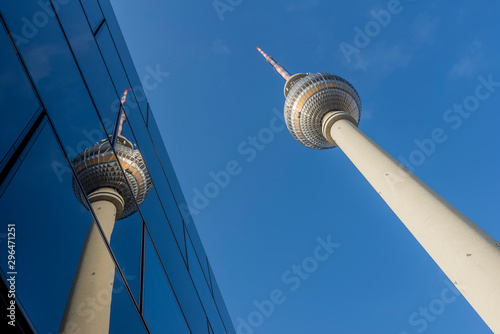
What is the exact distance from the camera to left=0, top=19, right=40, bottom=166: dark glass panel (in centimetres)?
401

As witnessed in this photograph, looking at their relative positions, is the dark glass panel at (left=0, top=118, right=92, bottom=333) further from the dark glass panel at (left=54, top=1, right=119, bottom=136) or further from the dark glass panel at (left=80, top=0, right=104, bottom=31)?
the dark glass panel at (left=80, top=0, right=104, bottom=31)

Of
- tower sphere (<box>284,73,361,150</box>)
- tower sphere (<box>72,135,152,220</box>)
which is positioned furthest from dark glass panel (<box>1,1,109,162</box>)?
tower sphere (<box>284,73,361,150</box>)

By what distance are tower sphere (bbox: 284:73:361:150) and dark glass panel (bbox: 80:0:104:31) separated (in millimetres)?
26010

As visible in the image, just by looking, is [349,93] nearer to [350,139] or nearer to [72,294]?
[350,139]

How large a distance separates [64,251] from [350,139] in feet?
76.2

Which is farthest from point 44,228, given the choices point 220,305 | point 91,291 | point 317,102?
point 317,102

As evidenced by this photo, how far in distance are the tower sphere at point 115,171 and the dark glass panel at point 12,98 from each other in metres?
1.38

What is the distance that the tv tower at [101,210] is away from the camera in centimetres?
511

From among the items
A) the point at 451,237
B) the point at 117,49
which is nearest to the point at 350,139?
the point at 451,237

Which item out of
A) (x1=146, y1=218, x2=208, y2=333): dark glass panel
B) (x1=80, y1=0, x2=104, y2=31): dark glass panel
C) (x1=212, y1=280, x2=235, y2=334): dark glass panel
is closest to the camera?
(x1=80, y1=0, x2=104, y2=31): dark glass panel

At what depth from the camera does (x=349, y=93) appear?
34.9 metres

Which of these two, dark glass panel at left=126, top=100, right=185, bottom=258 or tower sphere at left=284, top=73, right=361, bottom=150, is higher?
tower sphere at left=284, top=73, right=361, bottom=150

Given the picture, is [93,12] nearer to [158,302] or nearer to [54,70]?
[54,70]

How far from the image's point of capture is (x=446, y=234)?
13773mm
